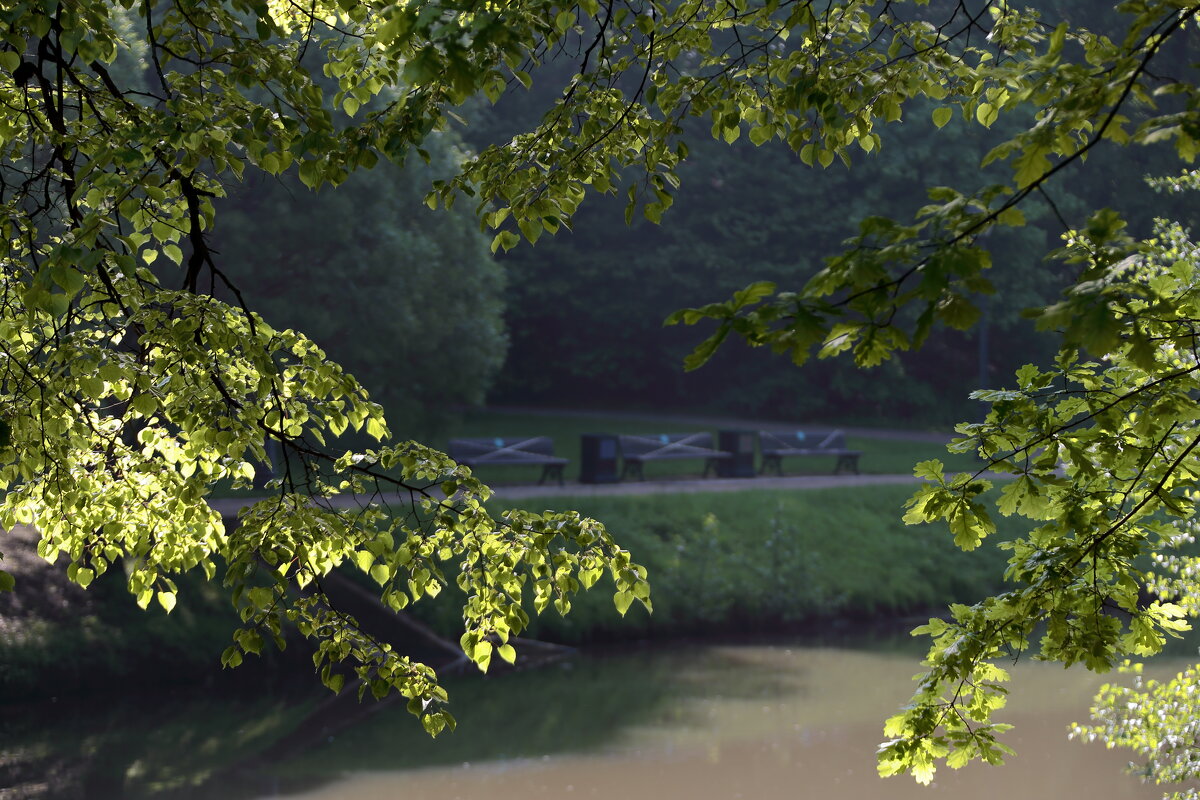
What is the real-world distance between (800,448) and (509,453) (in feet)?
22.8

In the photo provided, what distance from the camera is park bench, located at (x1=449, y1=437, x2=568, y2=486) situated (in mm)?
20688

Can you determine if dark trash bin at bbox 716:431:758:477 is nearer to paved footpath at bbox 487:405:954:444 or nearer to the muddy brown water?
paved footpath at bbox 487:405:954:444

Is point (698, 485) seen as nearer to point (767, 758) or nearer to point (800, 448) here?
point (800, 448)

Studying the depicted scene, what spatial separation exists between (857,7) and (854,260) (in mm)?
3146

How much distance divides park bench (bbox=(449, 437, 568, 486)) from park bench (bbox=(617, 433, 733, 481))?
141cm

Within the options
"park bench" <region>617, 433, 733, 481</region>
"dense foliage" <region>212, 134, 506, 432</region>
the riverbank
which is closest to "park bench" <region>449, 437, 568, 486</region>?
"dense foliage" <region>212, 134, 506, 432</region>

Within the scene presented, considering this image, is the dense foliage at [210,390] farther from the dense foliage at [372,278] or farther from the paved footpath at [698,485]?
Result: the dense foliage at [372,278]

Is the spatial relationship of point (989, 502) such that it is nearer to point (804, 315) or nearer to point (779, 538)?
point (779, 538)

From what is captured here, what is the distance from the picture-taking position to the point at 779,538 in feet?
65.8

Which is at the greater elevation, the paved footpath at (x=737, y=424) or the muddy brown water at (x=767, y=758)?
the paved footpath at (x=737, y=424)

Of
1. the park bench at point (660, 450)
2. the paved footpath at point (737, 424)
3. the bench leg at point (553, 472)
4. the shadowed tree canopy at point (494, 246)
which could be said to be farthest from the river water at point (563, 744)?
the paved footpath at point (737, 424)

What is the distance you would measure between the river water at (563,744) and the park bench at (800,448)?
825 cm

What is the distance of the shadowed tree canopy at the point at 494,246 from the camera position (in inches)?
157

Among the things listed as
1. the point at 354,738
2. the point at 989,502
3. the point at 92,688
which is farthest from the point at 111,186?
the point at 989,502
